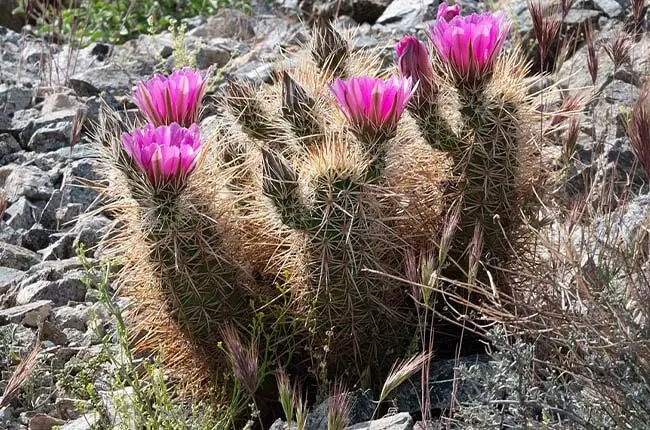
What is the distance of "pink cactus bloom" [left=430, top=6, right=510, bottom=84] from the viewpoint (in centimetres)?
301

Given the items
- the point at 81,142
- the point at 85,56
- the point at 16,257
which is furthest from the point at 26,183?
the point at 85,56

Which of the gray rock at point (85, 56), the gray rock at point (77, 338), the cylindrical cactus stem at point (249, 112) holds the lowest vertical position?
the gray rock at point (85, 56)

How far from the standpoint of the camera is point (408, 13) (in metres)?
6.59

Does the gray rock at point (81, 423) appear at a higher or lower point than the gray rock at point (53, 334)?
A: higher

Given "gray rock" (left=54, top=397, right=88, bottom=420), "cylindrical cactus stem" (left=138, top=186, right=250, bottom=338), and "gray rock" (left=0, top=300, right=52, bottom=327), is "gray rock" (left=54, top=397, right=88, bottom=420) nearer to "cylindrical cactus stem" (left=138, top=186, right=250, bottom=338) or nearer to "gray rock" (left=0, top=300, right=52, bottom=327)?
"gray rock" (left=0, top=300, right=52, bottom=327)

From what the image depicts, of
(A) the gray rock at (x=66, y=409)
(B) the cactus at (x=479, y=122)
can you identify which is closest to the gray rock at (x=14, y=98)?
(A) the gray rock at (x=66, y=409)

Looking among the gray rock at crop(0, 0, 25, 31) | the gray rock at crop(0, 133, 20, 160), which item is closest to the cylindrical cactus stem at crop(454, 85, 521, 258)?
the gray rock at crop(0, 133, 20, 160)

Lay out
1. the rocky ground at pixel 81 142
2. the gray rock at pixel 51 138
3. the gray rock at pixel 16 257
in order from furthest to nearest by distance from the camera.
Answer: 1. the gray rock at pixel 51 138
2. the gray rock at pixel 16 257
3. the rocky ground at pixel 81 142

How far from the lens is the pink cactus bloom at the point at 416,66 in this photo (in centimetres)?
305

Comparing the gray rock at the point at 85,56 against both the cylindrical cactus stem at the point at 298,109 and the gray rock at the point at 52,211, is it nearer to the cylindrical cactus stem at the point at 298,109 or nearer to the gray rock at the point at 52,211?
the gray rock at the point at 52,211

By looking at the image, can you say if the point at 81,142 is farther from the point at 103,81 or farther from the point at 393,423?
the point at 393,423

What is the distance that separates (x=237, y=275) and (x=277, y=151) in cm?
39

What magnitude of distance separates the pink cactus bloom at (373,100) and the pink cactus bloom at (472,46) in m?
0.23

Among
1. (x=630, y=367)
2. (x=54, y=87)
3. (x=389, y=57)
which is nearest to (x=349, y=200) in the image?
(x=630, y=367)
